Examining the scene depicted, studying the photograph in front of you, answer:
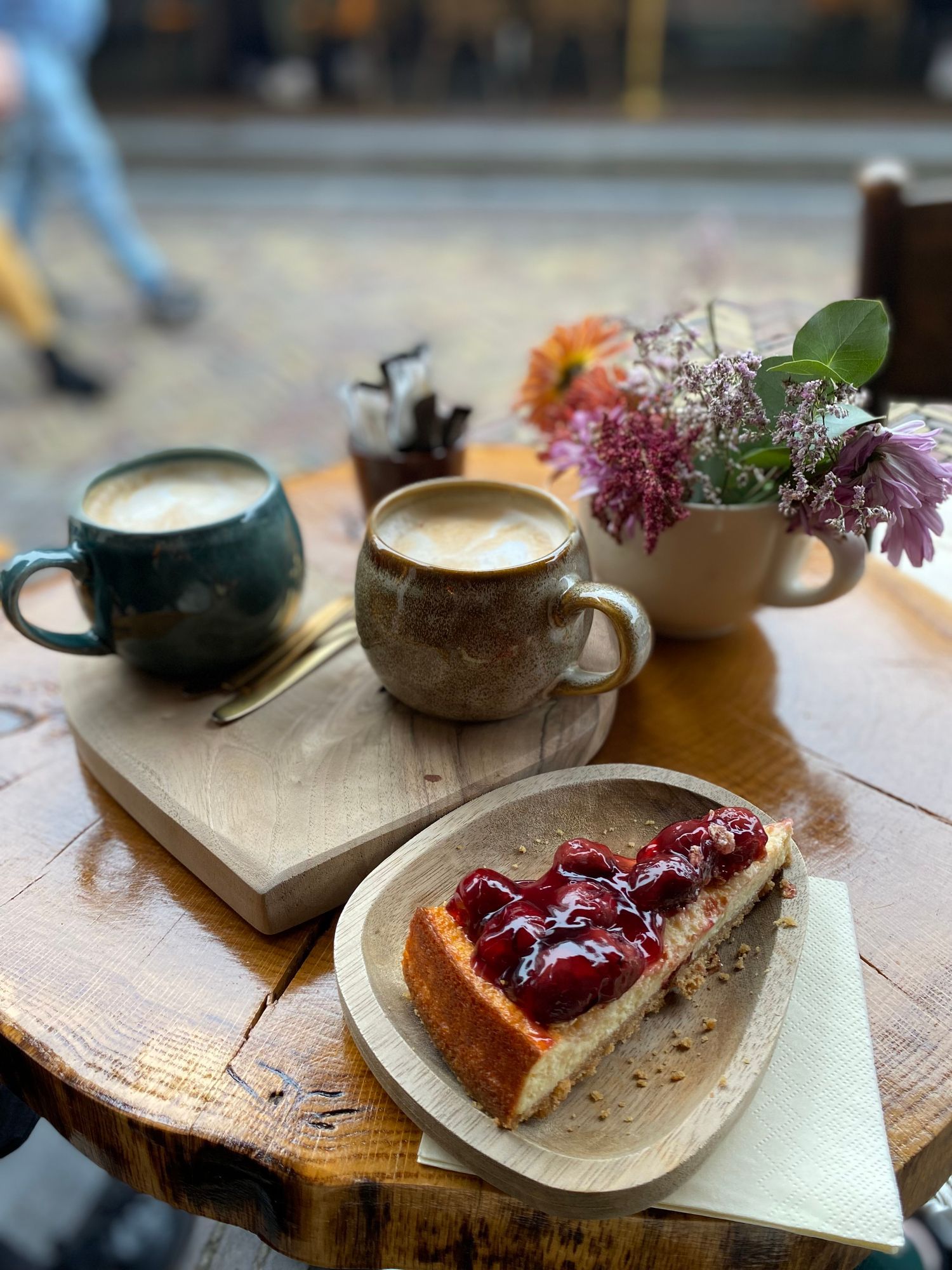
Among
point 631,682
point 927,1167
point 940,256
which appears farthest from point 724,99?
point 927,1167

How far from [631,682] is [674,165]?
597 cm

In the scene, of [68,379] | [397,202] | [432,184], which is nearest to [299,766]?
[68,379]

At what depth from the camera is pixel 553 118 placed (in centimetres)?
713

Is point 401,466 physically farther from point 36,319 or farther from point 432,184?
point 432,184

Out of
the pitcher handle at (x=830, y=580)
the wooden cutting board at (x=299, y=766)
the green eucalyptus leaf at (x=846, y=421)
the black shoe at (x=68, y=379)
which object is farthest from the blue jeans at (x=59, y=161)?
the green eucalyptus leaf at (x=846, y=421)

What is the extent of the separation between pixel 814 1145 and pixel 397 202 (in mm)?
6183

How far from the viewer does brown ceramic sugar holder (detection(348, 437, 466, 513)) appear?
1.32 metres

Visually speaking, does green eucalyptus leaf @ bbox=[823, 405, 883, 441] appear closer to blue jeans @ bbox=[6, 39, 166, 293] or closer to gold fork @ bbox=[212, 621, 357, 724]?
gold fork @ bbox=[212, 621, 357, 724]

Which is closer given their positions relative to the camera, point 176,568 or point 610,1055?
point 610,1055

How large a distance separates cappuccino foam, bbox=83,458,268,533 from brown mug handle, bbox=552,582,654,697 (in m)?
0.37

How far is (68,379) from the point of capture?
4.00m

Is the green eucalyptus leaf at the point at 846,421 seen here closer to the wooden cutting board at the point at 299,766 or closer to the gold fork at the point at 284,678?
the wooden cutting board at the point at 299,766

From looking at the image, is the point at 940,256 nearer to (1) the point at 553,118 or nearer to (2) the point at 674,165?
(2) the point at 674,165

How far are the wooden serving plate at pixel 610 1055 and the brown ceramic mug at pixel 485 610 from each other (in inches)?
3.9
